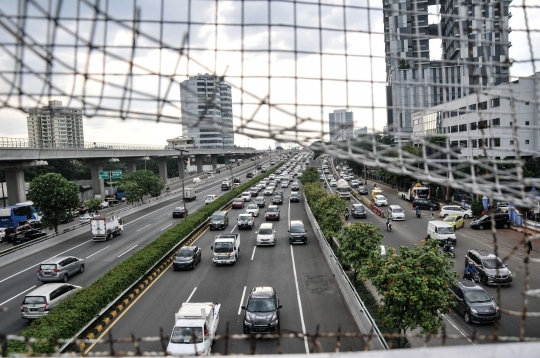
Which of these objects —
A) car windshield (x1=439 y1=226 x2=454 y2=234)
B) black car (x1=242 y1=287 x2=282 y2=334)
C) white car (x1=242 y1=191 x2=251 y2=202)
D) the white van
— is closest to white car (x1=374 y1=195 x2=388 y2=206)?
white car (x1=242 y1=191 x2=251 y2=202)

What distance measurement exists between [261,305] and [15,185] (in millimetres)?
29962

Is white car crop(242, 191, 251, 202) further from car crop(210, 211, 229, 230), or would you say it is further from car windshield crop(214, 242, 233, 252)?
car windshield crop(214, 242, 233, 252)

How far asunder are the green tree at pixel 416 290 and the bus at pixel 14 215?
28.4 metres

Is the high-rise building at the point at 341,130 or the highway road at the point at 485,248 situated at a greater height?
the high-rise building at the point at 341,130

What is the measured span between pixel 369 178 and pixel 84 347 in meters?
60.3

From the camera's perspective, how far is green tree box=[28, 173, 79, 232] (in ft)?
80.7

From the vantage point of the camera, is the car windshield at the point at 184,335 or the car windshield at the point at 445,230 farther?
the car windshield at the point at 445,230

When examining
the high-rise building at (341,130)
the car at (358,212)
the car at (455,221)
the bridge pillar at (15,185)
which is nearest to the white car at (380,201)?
the car at (358,212)

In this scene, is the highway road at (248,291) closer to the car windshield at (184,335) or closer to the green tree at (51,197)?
the car windshield at (184,335)

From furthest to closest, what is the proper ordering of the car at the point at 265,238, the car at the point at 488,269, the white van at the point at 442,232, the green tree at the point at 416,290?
the car at the point at 265,238 < the white van at the point at 442,232 < the car at the point at 488,269 < the green tree at the point at 416,290

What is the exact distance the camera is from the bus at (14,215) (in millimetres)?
30125

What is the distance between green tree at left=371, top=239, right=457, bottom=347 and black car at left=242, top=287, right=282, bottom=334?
10.3 ft

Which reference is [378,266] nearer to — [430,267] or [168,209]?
[430,267]

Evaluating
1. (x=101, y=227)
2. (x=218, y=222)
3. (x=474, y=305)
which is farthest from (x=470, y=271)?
(x=101, y=227)
